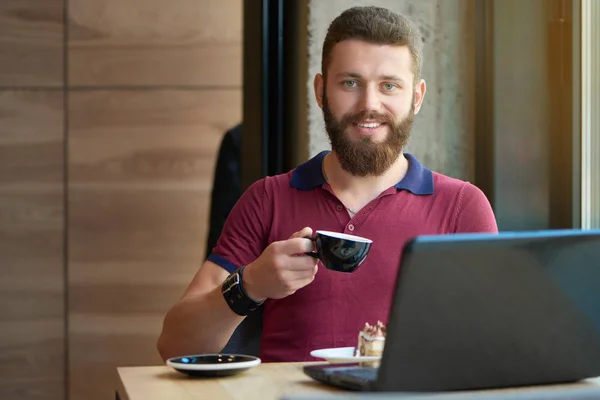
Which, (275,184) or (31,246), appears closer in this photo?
(275,184)

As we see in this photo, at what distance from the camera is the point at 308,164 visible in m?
2.10

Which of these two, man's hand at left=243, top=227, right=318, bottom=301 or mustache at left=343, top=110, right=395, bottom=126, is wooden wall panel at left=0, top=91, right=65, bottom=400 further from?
man's hand at left=243, top=227, right=318, bottom=301

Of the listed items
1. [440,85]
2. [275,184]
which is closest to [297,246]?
[275,184]

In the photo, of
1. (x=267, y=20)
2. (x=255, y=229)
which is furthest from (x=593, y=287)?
(x=267, y=20)

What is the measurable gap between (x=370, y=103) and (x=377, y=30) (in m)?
0.16

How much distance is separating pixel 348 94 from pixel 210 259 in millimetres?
458

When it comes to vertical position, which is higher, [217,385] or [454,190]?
[454,190]

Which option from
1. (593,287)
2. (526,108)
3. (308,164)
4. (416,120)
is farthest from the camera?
(416,120)

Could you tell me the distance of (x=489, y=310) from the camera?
3.60ft

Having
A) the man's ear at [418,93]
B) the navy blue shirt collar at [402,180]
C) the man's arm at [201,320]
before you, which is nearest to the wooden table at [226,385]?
the man's arm at [201,320]

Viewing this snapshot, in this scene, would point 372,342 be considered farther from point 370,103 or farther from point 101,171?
point 101,171

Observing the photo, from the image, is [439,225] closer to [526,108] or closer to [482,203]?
[482,203]

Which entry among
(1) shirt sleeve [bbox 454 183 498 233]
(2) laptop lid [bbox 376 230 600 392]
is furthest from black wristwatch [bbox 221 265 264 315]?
(2) laptop lid [bbox 376 230 600 392]

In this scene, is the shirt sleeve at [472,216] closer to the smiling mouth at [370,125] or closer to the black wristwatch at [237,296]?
the smiling mouth at [370,125]
